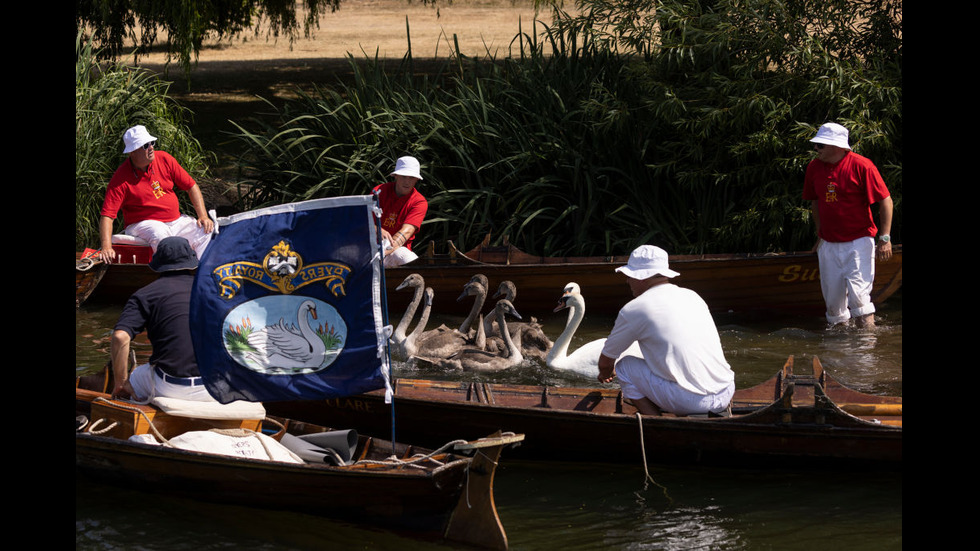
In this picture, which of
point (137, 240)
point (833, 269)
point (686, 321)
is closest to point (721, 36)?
point (833, 269)

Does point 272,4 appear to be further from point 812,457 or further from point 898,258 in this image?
point 812,457

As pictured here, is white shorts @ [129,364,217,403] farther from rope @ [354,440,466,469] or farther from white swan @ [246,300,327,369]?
rope @ [354,440,466,469]

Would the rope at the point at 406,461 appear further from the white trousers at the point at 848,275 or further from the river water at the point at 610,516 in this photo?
the white trousers at the point at 848,275

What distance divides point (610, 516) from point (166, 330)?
322cm

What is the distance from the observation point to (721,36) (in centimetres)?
1207

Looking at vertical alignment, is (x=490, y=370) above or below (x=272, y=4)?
below

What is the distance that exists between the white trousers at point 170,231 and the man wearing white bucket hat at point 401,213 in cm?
199

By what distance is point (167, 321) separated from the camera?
23.0 ft

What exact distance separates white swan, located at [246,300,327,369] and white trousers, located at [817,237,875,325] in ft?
19.2

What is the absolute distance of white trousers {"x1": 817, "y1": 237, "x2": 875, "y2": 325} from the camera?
33.9 ft

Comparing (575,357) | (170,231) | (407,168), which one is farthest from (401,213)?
(575,357)

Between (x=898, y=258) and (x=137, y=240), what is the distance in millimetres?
8185

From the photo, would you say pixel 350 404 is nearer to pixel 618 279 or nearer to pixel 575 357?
pixel 575 357

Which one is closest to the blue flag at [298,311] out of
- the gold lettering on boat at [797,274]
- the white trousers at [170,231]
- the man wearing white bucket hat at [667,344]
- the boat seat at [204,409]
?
the boat seat at [204,409]
